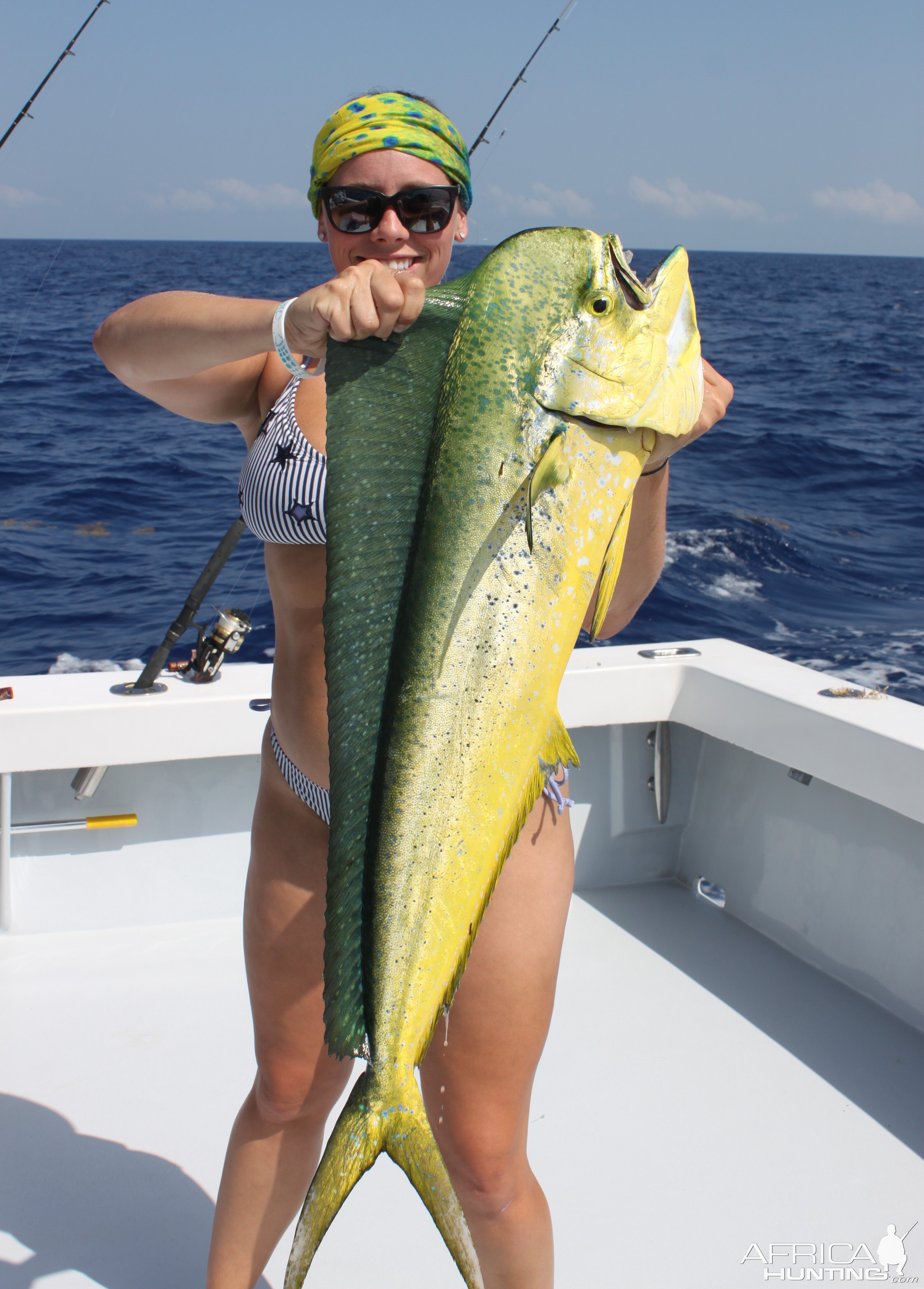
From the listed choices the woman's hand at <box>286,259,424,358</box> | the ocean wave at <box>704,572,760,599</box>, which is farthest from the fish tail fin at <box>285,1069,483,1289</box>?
the ocean wave at <box>704,572,760,599</box>

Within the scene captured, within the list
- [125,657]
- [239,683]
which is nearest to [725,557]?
[125,657]

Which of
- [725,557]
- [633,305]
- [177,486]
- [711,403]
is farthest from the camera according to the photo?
[177,486]

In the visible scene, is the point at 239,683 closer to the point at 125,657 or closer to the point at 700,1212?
the point at 700,1212

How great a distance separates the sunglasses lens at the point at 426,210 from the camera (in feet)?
5.18

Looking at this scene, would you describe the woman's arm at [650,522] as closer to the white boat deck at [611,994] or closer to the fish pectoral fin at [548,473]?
the fish pectoral fin at [548,473]

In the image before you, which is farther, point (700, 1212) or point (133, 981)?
point (133, 981)

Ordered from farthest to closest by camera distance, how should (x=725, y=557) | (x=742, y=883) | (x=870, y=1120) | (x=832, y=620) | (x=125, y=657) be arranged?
1. (x=725, y=557)
2. (x=832, y=620)
3. (x=125, y=657)
4. (x=742, y=883)
5. (x=870, y=1120)

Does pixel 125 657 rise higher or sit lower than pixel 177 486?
lower

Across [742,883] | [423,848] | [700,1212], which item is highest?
[423,848]

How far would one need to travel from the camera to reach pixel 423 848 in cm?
121

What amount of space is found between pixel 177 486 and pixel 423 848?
11.8 m

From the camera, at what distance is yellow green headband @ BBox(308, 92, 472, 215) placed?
158 cm

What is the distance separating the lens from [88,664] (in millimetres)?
6879

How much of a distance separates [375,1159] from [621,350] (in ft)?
3.39
